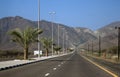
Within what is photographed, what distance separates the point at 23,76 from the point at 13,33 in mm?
36605

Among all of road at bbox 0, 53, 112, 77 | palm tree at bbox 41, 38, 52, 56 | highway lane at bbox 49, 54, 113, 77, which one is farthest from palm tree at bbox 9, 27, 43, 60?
palm tree at bbox 41, 38, 52, 56

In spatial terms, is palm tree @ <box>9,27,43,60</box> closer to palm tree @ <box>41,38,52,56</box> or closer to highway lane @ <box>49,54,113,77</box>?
highway lane @ <box>49,54,113,77</box>

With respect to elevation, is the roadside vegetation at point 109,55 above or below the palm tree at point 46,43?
below

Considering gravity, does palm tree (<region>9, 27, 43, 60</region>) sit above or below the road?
above

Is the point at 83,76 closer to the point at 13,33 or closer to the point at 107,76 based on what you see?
the point at 107,76

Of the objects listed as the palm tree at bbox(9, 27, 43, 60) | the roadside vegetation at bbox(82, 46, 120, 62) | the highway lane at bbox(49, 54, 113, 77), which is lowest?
the highway lane at bbox(49, 54, 113, 77)

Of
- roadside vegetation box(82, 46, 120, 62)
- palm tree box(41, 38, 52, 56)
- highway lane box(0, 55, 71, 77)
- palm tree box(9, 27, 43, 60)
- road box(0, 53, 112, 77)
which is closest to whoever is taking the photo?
highway lane box(0, 55, 71, 77)

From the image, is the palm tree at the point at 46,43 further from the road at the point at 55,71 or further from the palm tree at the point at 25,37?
the road at the point at 55,71

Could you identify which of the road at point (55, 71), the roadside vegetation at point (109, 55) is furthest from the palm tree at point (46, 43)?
the road at point (55, 71)

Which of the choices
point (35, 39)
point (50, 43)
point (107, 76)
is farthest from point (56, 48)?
point (107, 76)

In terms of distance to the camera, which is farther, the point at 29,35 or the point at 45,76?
the point at 29,35

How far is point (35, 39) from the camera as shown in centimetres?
6091

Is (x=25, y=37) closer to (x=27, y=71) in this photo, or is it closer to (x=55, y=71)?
(x=27, y=71)

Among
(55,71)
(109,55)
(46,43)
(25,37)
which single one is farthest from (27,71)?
(109,55)
